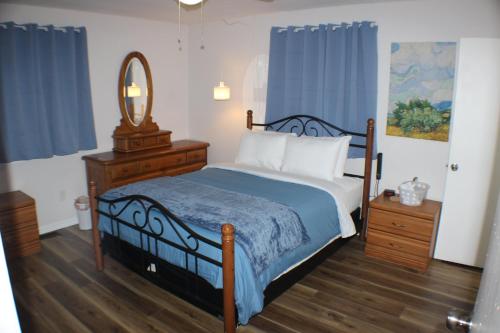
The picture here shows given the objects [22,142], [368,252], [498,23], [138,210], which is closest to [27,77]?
[22,142]

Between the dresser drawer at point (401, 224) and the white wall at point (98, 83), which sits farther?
the white wall at point (98, 83)

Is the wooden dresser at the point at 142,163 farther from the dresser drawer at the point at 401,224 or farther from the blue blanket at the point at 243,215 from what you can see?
the dresser drawer at the point at 401,224

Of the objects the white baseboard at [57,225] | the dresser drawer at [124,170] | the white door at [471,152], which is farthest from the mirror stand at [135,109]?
the white door at [471,152]

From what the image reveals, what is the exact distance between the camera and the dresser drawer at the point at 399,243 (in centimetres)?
343

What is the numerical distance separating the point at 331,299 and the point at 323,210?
726mm

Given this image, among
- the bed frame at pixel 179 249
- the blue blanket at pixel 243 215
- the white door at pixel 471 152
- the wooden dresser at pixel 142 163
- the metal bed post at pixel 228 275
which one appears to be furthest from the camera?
the wooden dresser at pixel 142 163

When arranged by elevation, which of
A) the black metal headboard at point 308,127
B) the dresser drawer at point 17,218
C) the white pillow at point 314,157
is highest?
the black metal headboard at point 308,127

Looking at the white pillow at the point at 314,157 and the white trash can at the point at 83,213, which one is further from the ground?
the white pillow at the point at 314,157

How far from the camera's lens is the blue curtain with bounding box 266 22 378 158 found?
155 inches

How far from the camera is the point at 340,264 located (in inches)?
141

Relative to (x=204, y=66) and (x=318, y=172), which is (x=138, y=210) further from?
(x=204, y=66)

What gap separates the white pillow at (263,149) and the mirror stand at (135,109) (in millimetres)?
1273

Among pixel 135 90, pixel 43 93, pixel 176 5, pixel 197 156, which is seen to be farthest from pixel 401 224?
pixel 43 93

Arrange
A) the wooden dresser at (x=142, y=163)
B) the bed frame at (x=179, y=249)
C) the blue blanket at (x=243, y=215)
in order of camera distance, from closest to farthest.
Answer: the bed frame at (x=179, y=249), the blue blanket at (x=243, y=215), the wooden dresser at (x=142, y=163)
